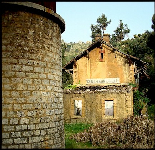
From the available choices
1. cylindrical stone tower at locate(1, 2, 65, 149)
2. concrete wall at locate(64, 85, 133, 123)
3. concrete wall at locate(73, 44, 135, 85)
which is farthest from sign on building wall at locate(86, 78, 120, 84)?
cylindrical stone tower at locate(1, 2, 65, 149)

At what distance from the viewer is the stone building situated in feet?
56.1

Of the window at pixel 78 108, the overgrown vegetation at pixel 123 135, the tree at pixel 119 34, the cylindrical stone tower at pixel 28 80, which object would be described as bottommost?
the overgrown vegetation at pixel 123 135

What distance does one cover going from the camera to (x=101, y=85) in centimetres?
1848

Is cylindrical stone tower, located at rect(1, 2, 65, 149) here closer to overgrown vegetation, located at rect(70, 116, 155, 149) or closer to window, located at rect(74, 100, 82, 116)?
overgrown vegetation, located at rect(70, 116, 155, 149)

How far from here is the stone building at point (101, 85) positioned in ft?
56.1

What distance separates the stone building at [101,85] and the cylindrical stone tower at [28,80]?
1026 cm

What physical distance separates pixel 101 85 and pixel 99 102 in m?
1.72

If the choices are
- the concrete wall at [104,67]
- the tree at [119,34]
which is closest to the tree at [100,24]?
the tree at [119,34]

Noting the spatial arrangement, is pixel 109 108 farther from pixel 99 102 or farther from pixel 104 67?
pixel 104 67

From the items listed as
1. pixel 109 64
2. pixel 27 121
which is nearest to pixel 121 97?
pixel 109 64

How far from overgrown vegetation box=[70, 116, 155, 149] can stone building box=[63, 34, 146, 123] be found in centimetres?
582

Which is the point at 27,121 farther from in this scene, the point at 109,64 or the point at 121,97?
the point at 109,64

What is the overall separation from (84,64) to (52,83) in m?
12.2

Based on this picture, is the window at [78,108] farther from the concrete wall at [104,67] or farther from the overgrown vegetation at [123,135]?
the overgrown vegetation at [123,135]
